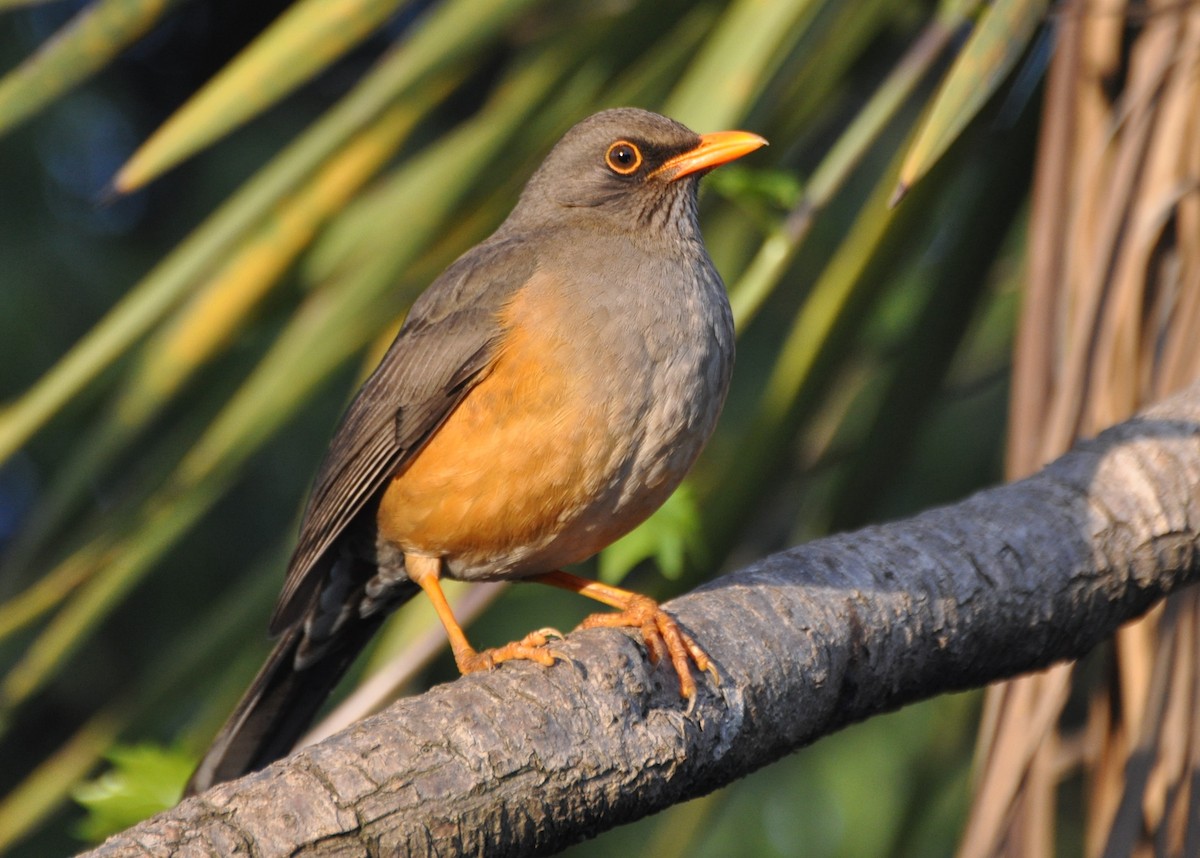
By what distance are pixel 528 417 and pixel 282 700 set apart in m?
1.20

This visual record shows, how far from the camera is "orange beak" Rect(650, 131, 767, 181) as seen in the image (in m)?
3.76

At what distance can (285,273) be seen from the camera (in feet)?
12.0

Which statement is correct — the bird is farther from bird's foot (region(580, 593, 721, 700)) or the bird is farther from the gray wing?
bird's foot (region(580, 593, 721, 700))

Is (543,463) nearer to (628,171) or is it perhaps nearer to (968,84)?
(628,171)

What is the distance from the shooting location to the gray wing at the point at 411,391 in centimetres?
372

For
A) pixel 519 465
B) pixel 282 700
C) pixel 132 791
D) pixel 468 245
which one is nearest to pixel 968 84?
pixel 519 465

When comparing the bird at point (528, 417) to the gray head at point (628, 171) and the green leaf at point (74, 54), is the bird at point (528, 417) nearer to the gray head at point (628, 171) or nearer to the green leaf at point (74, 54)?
the gray head at point (628, 171)

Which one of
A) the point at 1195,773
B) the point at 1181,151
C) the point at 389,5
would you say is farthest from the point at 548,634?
the point at 1181,151

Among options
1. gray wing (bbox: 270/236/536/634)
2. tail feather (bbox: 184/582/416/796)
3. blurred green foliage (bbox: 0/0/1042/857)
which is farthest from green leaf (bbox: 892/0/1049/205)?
tail feather (bbox: 184/582/416/796)

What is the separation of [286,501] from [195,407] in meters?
2.41

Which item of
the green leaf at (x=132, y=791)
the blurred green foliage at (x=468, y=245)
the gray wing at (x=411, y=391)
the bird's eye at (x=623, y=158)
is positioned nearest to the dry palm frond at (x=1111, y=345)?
the blurred green foliage at (x=468, y=245)

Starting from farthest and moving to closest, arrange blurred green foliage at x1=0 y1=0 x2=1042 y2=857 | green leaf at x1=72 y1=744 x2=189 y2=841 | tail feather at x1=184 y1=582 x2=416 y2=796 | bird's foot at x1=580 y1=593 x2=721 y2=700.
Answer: tail feather at x1=184 y1=582 x2=416 y2=796 → blurred green foliage at x1=0 y1=0 x2=1042 y2=857 → green leaf at x1=72 y1=744 x2=189 y2=841 → bird's foot at x1=580 y1=593 x2=721 y2=700

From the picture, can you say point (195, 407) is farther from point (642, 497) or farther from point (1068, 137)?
point (1068, 137)

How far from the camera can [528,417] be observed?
3445 mm
